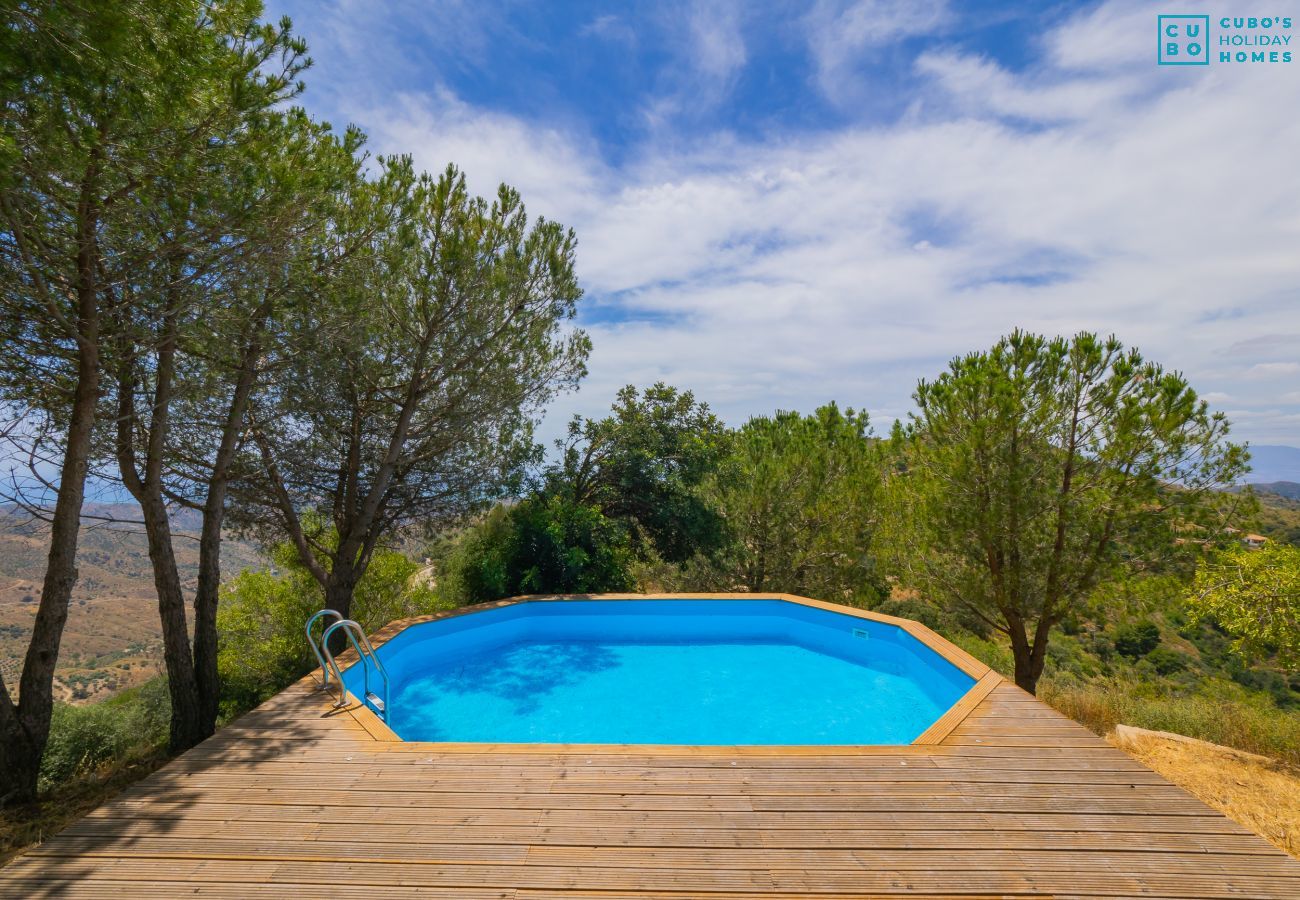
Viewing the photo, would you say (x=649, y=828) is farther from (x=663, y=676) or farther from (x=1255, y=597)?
(x=1255, y=597)

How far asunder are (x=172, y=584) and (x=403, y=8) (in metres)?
6.19

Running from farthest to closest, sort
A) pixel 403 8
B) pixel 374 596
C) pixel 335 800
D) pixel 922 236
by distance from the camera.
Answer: pixel 374 596
pixel 922 236
pixel 403 8
pixel 335 800

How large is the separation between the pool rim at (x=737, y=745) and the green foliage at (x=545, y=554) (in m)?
0.89

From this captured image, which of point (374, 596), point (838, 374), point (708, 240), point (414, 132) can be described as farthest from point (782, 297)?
point (374, 596)

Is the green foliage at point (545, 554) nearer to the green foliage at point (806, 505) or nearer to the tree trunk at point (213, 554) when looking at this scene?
the green foliage at point (806, 505)

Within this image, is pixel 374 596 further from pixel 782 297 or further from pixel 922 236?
pixel 922 236

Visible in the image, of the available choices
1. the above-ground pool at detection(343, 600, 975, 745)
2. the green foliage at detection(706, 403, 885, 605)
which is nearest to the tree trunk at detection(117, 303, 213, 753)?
the above-ground pool at detection(343, 600, 975, 745)

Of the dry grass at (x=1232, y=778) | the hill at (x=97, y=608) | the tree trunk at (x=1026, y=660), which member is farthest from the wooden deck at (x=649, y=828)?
the tree trunk at (x=1026, y=660)

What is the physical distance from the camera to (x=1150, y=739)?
17.0 feet

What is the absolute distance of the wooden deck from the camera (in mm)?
2176

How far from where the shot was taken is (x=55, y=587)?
375 centimetres

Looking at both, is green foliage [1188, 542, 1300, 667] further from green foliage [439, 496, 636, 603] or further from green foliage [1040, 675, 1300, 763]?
green foliage [439, 496, 636, 603]

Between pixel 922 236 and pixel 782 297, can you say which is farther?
pixel 782 297

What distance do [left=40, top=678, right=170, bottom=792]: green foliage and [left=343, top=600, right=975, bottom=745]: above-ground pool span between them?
2.12 m
